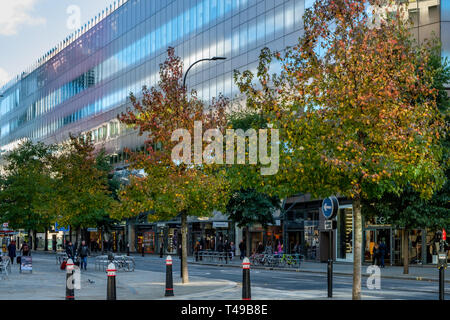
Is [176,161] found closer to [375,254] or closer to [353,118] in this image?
[353,118]

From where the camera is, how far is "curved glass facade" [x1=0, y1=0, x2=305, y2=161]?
57.1 metres

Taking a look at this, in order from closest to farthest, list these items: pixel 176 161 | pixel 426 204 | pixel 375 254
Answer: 1. pixel 176 161
2. pixel 426 204
3. pixel 375 254

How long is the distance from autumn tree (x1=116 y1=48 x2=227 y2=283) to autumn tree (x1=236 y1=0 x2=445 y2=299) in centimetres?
774

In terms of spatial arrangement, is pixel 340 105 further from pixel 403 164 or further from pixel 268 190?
pixel 268 190

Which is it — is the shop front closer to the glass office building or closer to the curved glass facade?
the glass office building

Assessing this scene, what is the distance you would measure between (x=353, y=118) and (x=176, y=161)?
33.8ft

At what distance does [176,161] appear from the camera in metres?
25.2

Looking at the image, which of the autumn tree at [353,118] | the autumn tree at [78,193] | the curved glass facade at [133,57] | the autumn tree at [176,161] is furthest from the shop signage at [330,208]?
the curved glass facade at [133,57]

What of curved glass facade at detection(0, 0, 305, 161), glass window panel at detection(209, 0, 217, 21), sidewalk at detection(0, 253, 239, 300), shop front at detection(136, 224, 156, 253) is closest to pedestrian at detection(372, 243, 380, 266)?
curved glass facade at detection(0, 0, 305, 161)

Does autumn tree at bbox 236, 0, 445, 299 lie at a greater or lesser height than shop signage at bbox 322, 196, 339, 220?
greater

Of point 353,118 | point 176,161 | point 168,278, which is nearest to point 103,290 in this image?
point 168,278

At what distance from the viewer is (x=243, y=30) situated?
5853 centimetres

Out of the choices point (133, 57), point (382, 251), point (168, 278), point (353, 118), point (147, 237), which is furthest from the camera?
point (133, 57)

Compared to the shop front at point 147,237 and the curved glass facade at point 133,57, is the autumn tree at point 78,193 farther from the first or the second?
the shop front at point 147,237
